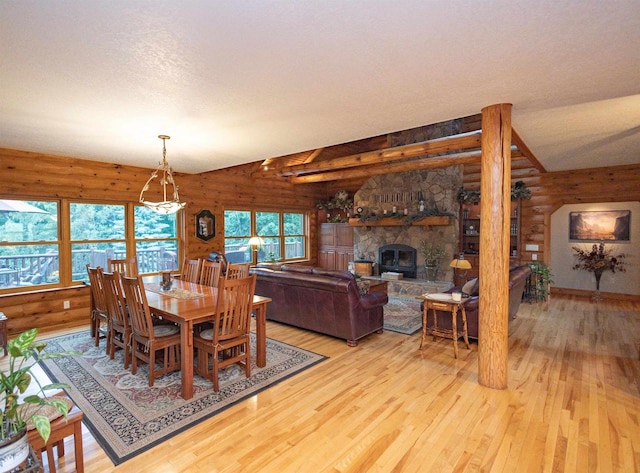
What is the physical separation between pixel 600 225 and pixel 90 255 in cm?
1002

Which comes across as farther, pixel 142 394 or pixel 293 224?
pixel 293 224

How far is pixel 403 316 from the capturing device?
568 cm

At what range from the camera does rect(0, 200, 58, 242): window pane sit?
4.83 m

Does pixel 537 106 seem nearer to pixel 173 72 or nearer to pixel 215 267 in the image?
pixel 173 72

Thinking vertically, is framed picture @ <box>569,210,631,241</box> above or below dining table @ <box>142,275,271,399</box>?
above

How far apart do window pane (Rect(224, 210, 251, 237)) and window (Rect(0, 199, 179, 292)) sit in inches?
59.7

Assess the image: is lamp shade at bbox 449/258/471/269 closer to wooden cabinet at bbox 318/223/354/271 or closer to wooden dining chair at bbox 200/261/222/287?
wooden dining chair at bbox 200/261/222/287

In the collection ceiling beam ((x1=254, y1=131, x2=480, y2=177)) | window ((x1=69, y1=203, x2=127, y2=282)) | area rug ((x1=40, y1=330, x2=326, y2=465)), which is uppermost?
ceiling beam ((x1=254, y1=131, x2=480, y2=177))

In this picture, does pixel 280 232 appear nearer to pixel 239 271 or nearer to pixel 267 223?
pixel 267 223

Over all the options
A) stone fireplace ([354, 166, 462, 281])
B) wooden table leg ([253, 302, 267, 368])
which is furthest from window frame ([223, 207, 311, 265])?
wooden table leg ([253, 302, 267, 368])

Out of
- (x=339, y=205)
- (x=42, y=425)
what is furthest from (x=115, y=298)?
(x=339, y=205)

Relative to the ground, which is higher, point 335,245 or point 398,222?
point 398,222

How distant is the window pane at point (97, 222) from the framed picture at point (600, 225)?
9.36 metres

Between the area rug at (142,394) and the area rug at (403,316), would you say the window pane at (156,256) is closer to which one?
the area rug at (142,394)
